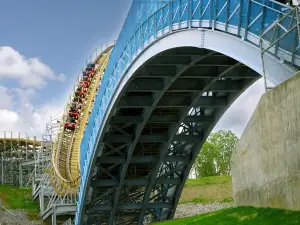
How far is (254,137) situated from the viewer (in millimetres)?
10227

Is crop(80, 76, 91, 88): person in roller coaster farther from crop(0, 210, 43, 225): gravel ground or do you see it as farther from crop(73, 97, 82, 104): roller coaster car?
crop(0, 210, 43, 225): gravel ground

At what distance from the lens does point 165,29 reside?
18828 mm

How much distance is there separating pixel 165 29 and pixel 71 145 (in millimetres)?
20002

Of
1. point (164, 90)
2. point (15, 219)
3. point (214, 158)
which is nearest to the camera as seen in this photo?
point (164, 90)

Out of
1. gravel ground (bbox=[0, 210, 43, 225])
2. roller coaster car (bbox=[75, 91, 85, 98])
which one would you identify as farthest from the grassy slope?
gravel ground (bbox=[0, 210, 43, 225])

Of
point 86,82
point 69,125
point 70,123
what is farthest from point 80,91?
point 69,125

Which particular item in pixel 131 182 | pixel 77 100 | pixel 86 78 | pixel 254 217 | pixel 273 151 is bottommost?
pixel 254 217

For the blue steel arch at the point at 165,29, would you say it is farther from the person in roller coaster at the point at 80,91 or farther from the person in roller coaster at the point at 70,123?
the person in roller coaster at the point at 80,91

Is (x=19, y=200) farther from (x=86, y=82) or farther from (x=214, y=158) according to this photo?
(x=214, y=158)

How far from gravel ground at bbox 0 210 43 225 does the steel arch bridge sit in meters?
6.18

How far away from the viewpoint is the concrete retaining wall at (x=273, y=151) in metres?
8.52

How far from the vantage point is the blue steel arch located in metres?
12.9

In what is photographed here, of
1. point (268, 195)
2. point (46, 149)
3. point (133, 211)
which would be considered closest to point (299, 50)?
point (268, 195)

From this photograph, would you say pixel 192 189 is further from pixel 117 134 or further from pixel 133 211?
pixel 117 134
